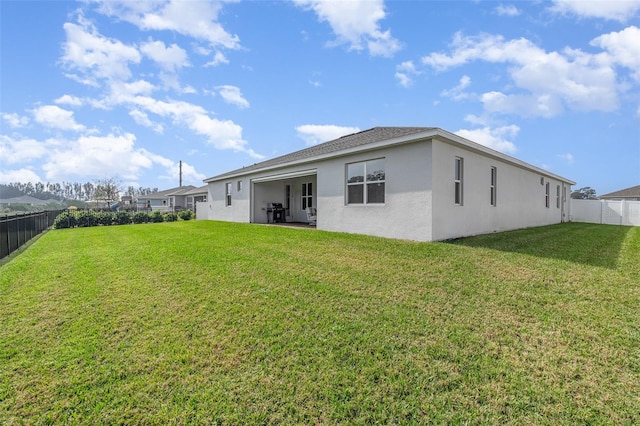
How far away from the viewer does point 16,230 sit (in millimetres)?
10273

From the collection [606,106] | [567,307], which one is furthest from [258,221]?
[606,106]

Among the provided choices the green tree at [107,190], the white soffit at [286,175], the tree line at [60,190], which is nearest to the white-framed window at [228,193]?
the white soffit at [286,175]

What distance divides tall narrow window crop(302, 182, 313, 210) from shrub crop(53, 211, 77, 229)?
53.8 feet

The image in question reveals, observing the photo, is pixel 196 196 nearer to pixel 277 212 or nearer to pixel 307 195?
pixel 277 212

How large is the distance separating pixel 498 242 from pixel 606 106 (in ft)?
46.8

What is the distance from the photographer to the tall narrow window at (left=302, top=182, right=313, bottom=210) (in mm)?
16594

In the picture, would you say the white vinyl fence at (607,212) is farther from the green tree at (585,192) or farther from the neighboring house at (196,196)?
the green tree at (585,192)

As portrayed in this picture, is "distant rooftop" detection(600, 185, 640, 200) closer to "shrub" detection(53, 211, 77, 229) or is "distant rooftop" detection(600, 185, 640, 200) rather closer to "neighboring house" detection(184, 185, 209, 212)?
"neighboring house" detection(184, 185, 209, 212)

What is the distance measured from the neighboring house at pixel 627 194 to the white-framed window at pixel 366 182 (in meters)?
34.4

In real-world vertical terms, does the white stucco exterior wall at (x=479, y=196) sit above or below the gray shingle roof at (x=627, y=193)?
below

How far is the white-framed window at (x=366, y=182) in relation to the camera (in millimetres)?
9586

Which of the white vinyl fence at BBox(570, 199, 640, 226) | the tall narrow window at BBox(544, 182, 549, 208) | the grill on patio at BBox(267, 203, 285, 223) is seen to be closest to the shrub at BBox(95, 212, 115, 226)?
the grill on patio at BBox(267, 203, 285, 223)

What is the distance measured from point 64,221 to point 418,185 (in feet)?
76.6

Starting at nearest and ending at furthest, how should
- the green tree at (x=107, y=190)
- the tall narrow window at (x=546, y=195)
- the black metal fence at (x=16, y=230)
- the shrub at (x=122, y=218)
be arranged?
1. the black metal fence at (x=16, y=230)
2. the tall narrow window at (x=546, y=195)
3. the shrub at (x=122, y=218)
4. the green tree at (x=107, y=190)
